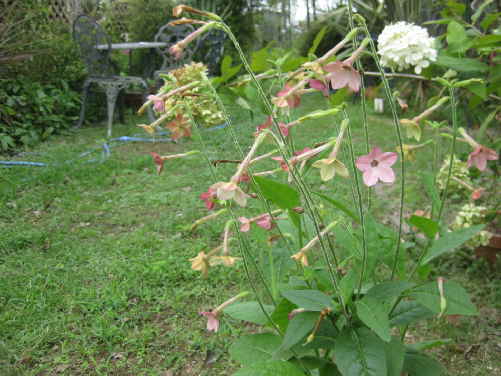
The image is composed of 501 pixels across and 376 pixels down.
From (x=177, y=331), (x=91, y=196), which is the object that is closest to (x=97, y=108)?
(x=91, y=196)

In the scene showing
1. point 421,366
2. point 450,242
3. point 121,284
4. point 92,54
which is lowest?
point 121,284

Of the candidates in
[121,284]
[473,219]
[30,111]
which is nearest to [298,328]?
[121,284]

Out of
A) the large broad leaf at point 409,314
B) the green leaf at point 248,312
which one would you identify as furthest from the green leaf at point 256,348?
the large broad leaf at point 409,314

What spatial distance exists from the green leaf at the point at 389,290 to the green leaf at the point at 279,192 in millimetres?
282

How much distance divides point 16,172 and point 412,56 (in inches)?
147

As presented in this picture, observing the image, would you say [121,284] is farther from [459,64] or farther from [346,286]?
[459,64]

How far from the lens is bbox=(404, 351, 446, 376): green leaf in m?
1.14

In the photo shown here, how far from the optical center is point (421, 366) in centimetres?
115

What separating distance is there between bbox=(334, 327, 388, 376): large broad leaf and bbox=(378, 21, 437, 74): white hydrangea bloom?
1.99 ft

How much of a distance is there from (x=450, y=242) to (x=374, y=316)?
1.17 feet

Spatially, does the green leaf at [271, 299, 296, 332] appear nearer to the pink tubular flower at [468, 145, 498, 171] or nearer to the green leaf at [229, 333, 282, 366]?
the green leaf at [229, 333, 282, 366]

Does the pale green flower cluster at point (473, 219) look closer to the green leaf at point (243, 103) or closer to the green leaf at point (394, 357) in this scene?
the green leaf at point (394, 357)

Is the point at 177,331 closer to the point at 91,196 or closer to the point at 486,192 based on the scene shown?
the point at 91,196

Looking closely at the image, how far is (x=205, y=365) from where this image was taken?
166cm
